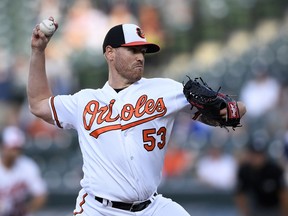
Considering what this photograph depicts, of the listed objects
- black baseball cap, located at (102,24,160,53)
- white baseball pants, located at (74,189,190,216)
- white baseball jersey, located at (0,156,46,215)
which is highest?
black baseball cap, located at (102,24,160,53)

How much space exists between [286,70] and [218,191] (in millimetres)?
2925

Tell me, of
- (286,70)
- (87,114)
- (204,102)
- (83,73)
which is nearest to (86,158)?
(87,114)

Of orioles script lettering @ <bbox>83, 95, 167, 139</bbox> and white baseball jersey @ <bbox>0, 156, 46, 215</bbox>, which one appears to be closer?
orioles script lettering @ <bbox>83, 95, 167, 139</bbox>

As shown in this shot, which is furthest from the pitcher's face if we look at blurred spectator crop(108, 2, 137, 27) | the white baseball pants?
blurred spectator crop(108, 2, 137, 27)

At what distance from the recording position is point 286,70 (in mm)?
13516

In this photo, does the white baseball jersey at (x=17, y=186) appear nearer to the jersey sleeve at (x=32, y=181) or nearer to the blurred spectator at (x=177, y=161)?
the jersey sleeve at (x=32, y=181)

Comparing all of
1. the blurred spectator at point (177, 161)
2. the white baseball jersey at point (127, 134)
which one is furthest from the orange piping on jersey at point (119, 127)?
the blurred spectator at point (177, 161)

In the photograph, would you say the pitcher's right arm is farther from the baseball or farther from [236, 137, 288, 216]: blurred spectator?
[236, 137, 288, 216]: blurred spectator

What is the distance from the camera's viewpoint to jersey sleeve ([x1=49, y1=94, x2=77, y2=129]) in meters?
5.86

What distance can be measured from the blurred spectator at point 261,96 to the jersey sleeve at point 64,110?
6907 millimetres

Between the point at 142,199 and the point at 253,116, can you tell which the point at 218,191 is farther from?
the point at 142,199

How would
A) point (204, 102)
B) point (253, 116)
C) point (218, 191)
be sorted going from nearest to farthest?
1. point (204, 102)
2. point (218, 191)
3. point (253, 116)

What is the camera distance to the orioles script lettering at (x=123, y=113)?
5.68m

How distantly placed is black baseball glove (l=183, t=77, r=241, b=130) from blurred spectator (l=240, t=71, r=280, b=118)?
7.09 metres
